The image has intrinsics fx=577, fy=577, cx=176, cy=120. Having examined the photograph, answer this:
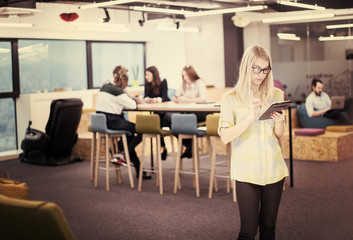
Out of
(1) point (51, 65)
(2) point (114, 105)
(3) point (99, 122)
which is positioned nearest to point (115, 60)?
(1) point (51, 65)

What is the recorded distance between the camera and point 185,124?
6621mm

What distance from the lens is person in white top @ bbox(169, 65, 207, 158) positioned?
25.8ft

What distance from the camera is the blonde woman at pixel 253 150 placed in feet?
10.9

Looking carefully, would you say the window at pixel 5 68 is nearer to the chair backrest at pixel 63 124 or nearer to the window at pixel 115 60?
the chair backrest at pixel 63 124

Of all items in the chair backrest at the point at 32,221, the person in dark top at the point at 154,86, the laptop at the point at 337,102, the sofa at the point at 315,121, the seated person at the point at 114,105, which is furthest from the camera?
the laptop at the point at 337,102

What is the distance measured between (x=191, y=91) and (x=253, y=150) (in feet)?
15.8

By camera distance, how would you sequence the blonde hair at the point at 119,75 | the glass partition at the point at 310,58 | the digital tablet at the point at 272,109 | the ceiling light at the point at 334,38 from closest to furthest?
1. the digital tablet at the point at 272,109
2. the blonde hair at the point at 119,75
3. the ceiling light at the point at 334,38
4. the glass partition at the point at 310,58

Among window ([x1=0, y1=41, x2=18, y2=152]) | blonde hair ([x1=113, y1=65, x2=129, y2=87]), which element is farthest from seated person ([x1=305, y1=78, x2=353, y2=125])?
window ([x1=0, y1=41, x2=18, y2=152])

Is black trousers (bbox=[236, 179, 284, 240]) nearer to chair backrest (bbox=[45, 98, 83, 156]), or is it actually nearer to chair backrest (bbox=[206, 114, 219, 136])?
chair backrest (bbox=[206, 114, 219, 136])

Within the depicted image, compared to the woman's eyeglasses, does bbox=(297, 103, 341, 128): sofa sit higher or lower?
lower

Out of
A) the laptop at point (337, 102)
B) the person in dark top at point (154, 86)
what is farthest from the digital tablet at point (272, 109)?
the laptop at point (337, 102)

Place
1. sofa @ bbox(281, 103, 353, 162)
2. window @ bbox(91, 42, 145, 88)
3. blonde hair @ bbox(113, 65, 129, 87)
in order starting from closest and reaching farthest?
blonde hair @ bbox(113, 65, 129, 87) → sofa @ bbox(281, 103, 353, 162) → window @ bbox(91, 42, 145, 88)

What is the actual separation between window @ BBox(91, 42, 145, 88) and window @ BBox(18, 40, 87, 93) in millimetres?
362

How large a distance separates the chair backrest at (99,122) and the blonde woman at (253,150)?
390 centimetres
